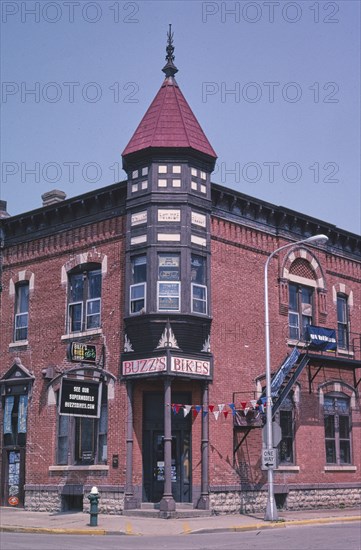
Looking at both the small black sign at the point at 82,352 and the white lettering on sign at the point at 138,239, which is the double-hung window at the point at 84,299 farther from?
the white lettering on sign at the point at 138,239

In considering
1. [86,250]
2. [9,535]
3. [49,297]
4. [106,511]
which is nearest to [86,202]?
[86,250]

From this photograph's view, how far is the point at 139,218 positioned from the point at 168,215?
1.09m

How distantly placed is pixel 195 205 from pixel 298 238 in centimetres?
654

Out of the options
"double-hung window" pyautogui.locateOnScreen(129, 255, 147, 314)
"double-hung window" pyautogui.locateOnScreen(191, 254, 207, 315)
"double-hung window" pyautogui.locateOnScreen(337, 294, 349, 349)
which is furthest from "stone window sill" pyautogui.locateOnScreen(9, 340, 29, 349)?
"double-hung window" pyautogui.locateOnScreen(337, 294, 349, 349)

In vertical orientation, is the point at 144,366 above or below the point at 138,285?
below

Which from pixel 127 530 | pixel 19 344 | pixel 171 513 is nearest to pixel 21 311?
pixel 19 344

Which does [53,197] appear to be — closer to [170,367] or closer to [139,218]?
[139,218]

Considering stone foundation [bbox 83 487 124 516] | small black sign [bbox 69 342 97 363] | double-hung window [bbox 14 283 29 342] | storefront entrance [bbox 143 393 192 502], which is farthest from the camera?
double-hung window [bbox 14 283 29 342]

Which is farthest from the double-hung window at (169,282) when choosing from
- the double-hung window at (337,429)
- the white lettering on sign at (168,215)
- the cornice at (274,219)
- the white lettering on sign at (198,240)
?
the double-hung window at (337,429)

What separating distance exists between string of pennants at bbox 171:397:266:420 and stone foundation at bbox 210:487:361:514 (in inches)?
102

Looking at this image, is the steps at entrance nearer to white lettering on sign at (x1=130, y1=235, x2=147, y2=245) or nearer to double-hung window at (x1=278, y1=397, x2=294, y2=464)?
double-hung window at (x1=278, y1=397, x2=294, y2=464)

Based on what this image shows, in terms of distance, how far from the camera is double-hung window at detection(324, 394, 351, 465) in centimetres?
3069

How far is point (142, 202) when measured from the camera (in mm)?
26547

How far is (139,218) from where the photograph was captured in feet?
87.5
